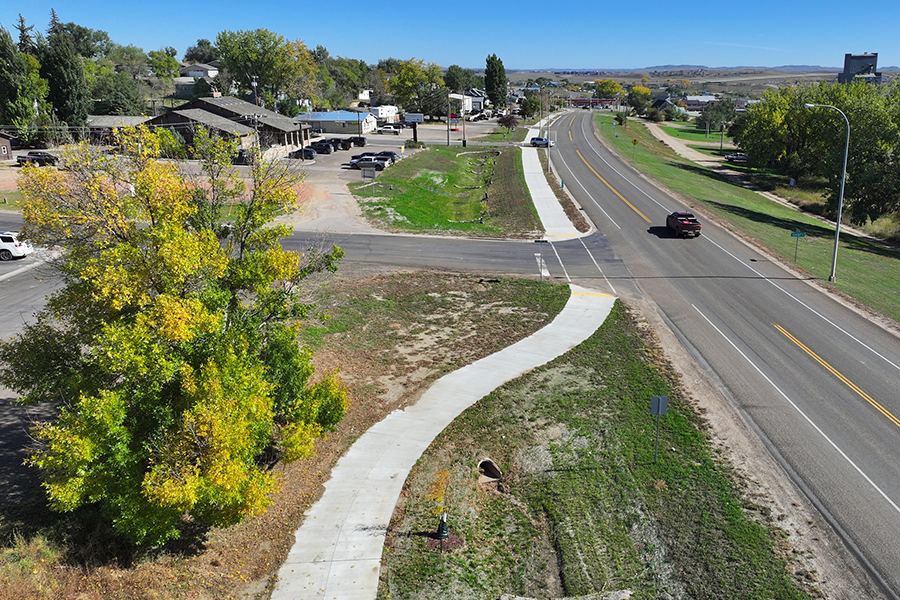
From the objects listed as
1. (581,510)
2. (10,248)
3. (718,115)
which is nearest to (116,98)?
(10,248)

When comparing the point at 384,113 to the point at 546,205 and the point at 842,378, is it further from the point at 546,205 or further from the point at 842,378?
the point at 842,378

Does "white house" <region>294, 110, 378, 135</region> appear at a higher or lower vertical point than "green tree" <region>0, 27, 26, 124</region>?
lower

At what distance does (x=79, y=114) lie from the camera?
77250 mm

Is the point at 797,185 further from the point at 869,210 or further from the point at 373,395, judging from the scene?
the point at 373,395

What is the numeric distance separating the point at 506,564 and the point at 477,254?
971 inches

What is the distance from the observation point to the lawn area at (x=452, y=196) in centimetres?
4309

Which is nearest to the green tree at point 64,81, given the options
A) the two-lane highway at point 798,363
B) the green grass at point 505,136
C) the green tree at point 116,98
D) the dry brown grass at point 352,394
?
the green tree at point 116,98

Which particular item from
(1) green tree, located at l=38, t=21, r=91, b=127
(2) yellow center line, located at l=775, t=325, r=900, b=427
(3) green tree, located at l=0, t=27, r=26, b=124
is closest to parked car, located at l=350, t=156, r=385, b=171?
(1) green tree, located at l=38, t=21, r=91, b=127

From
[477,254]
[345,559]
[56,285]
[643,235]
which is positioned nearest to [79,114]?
[56,285]

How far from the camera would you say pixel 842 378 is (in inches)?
833

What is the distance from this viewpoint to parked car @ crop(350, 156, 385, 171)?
206 ft

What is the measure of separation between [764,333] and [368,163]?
47.0 meters

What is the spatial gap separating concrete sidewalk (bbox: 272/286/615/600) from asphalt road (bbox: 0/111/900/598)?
21.3ft

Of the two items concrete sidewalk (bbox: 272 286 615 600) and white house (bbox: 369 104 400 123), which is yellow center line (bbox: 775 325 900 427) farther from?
white house (bbox: 369 104 400 123)
